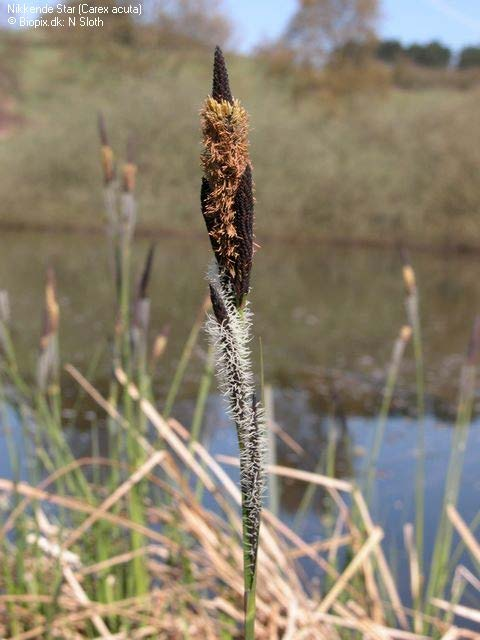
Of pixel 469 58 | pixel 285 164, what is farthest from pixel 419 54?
pixel 285 164

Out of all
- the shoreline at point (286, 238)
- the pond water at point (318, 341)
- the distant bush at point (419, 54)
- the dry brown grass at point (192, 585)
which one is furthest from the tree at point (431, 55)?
the dry brown grass at point (192, 585)

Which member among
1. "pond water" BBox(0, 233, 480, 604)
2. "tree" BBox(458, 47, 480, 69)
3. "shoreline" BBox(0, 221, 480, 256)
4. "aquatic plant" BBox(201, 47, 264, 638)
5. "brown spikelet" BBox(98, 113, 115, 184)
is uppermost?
"tree" BBox(458, 47, 480, 69)

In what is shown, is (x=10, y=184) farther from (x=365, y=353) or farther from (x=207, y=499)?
(x=207, y=499)

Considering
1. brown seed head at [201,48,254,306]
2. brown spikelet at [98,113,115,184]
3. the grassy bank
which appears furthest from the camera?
the grassy bank

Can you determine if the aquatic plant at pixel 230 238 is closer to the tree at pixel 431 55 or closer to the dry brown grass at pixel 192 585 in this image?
the dry brown grass at pixel 192 585

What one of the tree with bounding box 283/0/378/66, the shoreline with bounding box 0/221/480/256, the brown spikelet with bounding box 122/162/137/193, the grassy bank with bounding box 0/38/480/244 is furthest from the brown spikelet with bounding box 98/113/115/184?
the tree with bounding box 283/0/378/66

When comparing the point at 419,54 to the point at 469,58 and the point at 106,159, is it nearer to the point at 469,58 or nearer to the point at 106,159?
the point at 469,58

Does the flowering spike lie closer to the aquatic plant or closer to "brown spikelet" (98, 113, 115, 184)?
the aquatic plant
